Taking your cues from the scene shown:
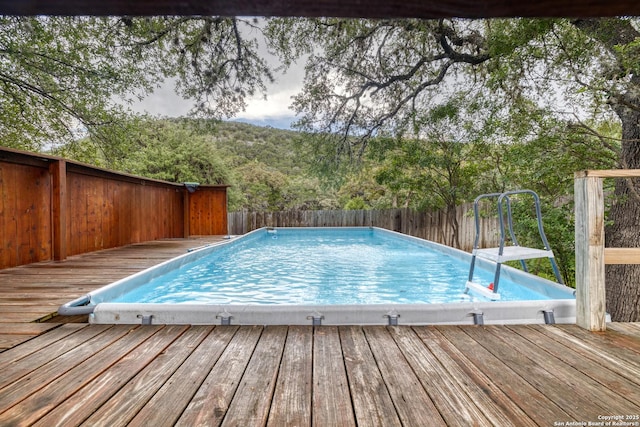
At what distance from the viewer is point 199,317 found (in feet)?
6.51

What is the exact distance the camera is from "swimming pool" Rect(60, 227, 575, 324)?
199 cm

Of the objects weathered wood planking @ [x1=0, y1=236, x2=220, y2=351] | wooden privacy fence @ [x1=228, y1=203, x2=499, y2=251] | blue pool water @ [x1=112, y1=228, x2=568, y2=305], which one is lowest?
blue pool water @ [x1=112, y1=228, x2=568, y2=305]

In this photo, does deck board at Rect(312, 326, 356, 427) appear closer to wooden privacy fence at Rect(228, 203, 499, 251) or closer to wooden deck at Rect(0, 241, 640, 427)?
wooden deck at Rect(0, 241, 640, 427)

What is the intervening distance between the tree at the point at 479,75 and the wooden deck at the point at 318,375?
2.63 meters

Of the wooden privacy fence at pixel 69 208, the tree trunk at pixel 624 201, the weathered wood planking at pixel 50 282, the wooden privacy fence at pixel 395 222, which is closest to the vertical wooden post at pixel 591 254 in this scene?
the tree trunk at pixel 624 201

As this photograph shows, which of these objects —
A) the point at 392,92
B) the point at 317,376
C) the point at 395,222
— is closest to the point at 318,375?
the point at 317,376

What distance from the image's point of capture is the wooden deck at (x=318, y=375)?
1073 millimetres

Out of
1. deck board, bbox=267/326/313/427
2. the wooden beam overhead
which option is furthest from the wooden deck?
the wooden beam overhead

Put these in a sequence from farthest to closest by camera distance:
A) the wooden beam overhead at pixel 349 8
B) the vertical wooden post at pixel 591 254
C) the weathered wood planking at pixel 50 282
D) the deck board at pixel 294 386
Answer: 1. the weathered wood planking at pixel 50 282
2. the vertical wooden post at pixel 591 254
3. the deck board at pixel 294 386
4. the wooden beam overhead at pixel 349 8

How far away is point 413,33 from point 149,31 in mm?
4526

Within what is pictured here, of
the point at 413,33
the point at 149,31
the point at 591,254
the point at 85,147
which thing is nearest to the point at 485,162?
the point at 413,33

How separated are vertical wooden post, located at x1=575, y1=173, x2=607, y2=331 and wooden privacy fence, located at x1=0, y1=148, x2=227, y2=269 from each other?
5.14 meters

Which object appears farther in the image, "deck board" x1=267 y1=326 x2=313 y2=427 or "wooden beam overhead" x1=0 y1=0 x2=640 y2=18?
"deck board" x1=267 y1=326 x2=313 y2=427

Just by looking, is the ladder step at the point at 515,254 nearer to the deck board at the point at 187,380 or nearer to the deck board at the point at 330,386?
the deck board at the point at 330,386
